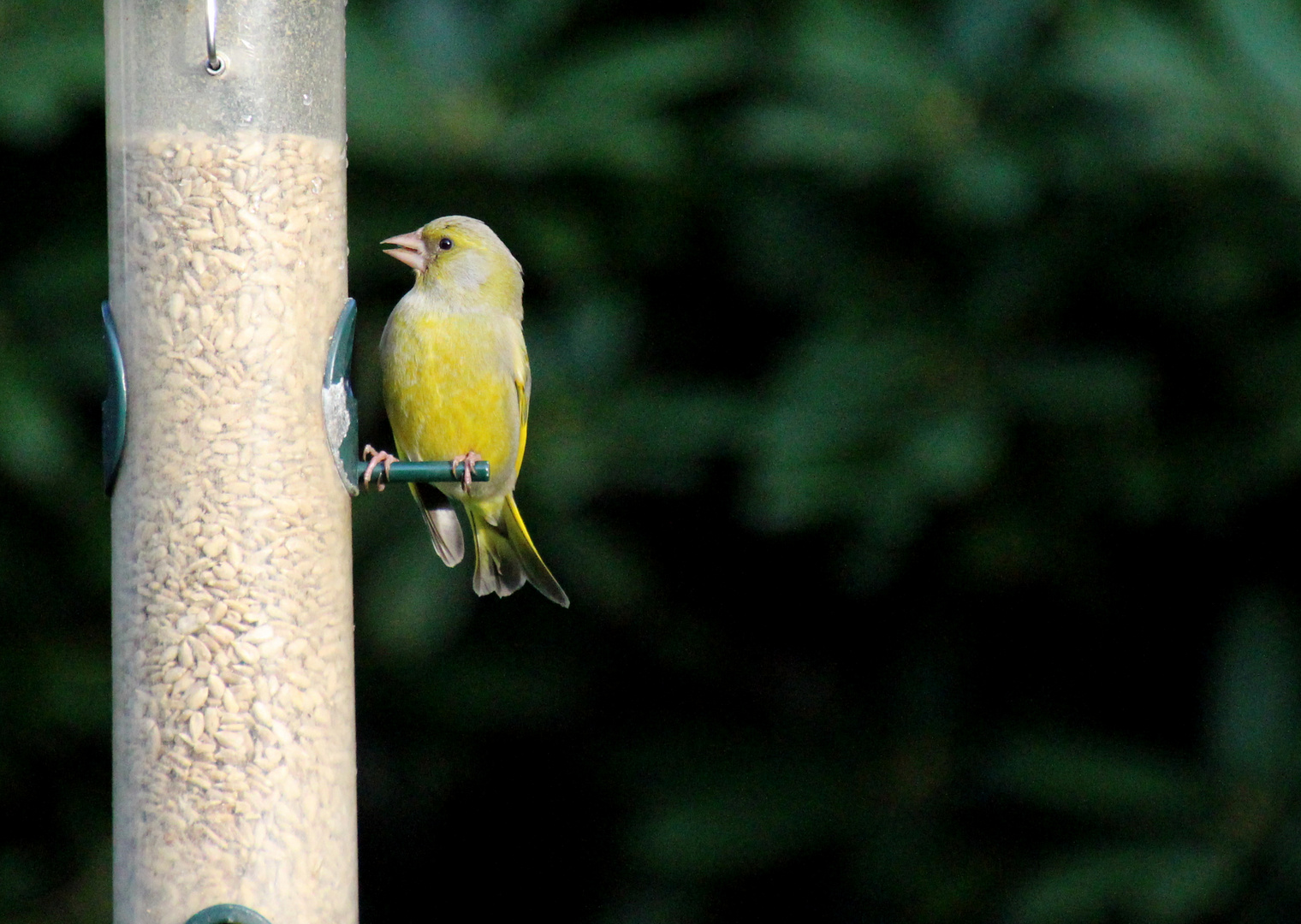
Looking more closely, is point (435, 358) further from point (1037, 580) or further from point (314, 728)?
point (1037, 580)

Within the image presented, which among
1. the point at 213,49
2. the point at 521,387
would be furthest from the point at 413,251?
the point at 213,49

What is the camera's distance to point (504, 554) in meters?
3.30

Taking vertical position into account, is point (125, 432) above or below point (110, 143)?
below

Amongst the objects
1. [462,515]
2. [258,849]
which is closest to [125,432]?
[258,849]

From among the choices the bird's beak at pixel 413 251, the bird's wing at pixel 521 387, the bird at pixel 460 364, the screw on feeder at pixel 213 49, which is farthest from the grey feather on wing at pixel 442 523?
the screw on feeder at pixel 213 49

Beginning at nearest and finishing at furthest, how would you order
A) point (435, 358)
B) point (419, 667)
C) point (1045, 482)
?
point (435, 358) < point (1045, 482) < point (419, 667)

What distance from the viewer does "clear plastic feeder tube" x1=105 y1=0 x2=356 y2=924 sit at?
237cm

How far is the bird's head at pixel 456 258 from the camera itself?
3.17m

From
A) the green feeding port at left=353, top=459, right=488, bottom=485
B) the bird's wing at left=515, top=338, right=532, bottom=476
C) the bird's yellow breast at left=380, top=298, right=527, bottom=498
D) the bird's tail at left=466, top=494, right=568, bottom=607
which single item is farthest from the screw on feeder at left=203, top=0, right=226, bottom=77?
the bird's tail at left=466, top=494, right=568, bottom=607

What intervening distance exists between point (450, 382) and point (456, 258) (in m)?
0.24

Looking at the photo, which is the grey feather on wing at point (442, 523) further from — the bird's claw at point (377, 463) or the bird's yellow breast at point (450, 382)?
the bird's claw at point (377, 463)

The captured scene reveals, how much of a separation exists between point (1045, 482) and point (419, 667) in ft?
5.60

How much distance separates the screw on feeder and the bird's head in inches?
28.1

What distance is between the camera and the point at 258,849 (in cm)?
237
